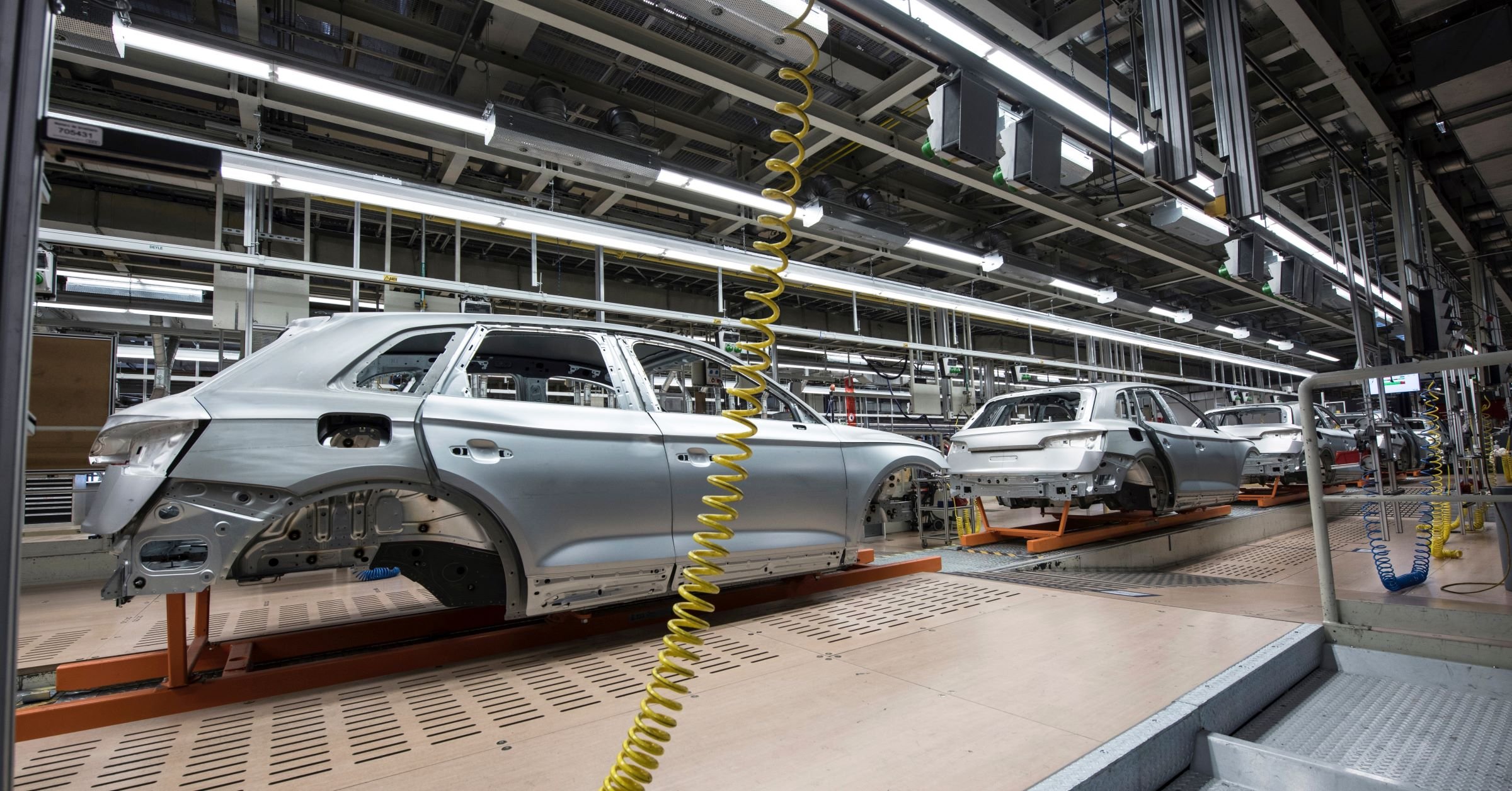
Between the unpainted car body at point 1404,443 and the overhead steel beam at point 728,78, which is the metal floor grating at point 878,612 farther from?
the unpainted car body at point 1404,443

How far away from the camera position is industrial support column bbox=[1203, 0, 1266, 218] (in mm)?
5227

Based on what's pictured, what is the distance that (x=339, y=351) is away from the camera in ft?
8.41

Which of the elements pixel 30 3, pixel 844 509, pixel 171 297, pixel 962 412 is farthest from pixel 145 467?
pixel 962 412

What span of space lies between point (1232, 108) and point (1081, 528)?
3902 mm

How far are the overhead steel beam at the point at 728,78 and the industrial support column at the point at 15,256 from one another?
13.1 feet

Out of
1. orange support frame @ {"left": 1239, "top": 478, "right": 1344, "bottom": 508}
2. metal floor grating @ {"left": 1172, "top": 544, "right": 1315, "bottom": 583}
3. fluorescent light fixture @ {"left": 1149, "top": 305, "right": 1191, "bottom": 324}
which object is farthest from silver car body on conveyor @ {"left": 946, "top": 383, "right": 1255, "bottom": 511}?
fluorescent light fixture @ {"left": 1149, "top": 305, "right": 1191, "bottom": 324}

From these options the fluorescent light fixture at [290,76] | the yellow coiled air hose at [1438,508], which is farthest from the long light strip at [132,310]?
the yellow coiled air hose at [1438,508]

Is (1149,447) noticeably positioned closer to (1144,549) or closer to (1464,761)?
(1144,549)

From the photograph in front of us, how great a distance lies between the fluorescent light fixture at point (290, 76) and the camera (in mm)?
3768

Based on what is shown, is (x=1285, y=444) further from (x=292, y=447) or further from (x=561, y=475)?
(x=292, y=447)

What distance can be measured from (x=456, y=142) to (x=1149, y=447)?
22.4 ft

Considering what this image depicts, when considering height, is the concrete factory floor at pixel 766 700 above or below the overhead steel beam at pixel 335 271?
below

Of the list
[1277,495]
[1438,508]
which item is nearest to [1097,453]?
[1438,508]

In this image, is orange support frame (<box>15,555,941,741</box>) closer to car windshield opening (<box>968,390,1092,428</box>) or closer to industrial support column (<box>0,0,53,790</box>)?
industrial support column (<box>0,0,53,790</box>)
